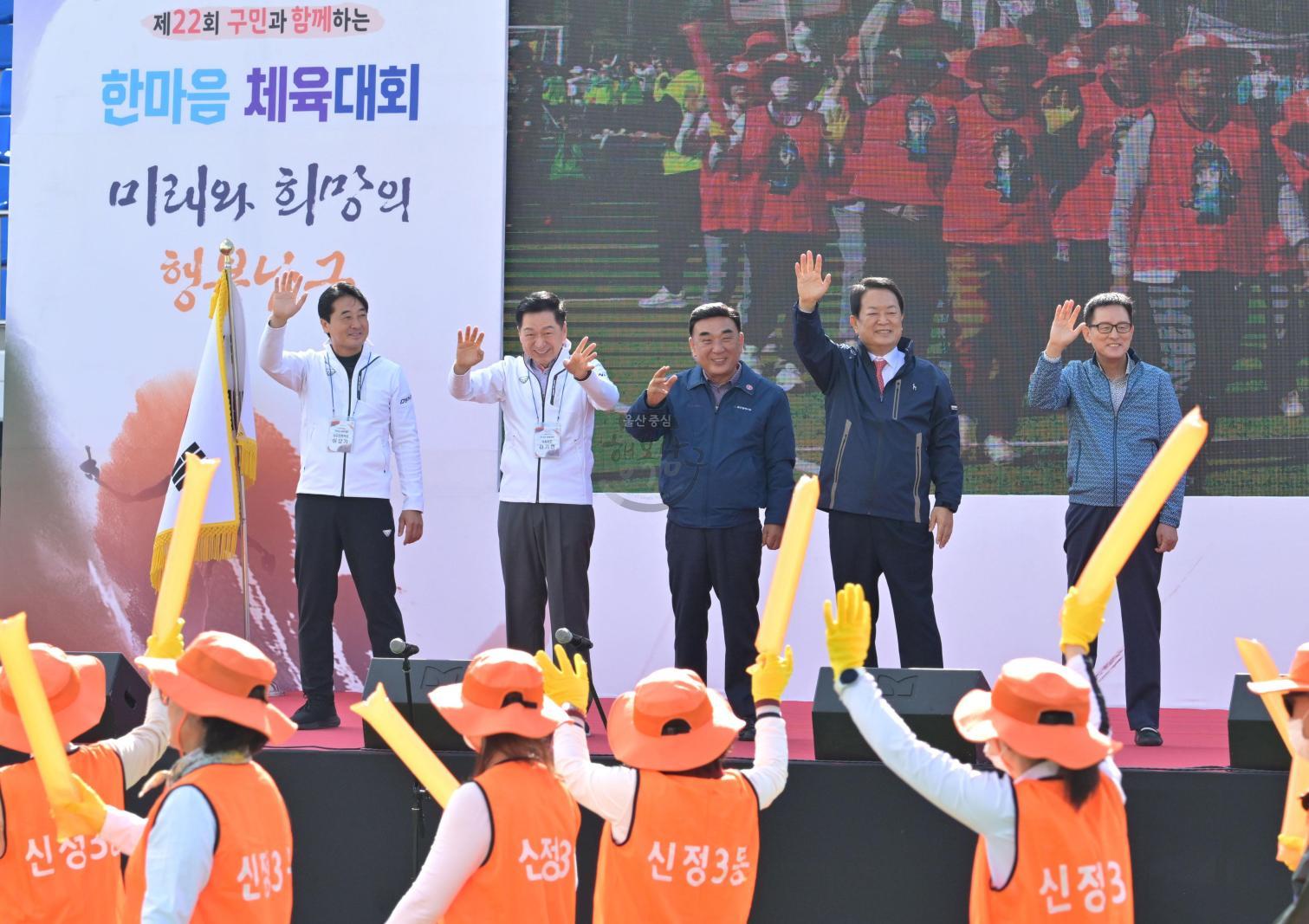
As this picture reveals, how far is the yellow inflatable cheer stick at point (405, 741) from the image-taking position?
7.87ft

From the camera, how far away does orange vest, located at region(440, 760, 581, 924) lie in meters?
2.22

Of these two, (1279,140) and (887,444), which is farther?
(1279,140)

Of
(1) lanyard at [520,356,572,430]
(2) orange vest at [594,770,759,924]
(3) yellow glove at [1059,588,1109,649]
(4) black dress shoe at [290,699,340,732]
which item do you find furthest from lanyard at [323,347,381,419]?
(3) yellow glove at [1059,588,1109,649]

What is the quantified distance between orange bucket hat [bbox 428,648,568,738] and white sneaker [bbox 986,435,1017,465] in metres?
3.19

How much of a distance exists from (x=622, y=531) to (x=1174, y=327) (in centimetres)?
210

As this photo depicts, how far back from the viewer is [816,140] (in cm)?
530

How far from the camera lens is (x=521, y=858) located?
2.24 m

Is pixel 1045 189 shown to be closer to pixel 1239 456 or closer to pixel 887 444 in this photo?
pixel 1239 456

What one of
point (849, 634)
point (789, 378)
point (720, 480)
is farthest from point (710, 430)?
point (849, 634)

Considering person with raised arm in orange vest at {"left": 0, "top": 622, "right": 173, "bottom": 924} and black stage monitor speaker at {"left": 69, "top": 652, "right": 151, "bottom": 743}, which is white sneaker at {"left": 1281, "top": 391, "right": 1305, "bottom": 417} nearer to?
black stage monitor speaker at {"left": 69, "top": 652, "right": 151, "bottom": 743}

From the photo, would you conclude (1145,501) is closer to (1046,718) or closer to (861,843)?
(1046,718)

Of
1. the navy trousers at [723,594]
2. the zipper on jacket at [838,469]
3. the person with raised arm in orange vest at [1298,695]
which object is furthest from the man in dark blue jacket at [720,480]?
the person with raised arm in orange vest at [1298,695]

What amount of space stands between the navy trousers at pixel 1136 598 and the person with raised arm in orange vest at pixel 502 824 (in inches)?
91.2

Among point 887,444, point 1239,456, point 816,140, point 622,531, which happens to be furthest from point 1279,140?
point 622,531
